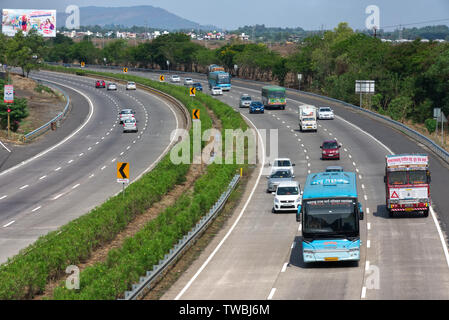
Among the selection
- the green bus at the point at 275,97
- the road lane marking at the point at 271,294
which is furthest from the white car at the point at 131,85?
the road lane marking at the point at 271,294

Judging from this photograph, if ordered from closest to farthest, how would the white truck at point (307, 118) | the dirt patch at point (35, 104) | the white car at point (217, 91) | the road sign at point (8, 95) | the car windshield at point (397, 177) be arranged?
1. the car windshield at point (397, 177)
2. the road sign at point (8, 95)
3. the white truck at point (307, 118)
4. the dirt patch at point (35, 104)
5. the white car at point (217, 91)

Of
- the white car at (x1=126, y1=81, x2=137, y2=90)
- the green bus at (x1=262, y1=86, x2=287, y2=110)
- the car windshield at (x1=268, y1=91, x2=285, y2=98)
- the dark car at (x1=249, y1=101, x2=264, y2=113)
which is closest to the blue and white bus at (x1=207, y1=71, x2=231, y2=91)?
the white car at (x1=126, y1=81, x2=137, y2=90)

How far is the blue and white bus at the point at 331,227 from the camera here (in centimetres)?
2803

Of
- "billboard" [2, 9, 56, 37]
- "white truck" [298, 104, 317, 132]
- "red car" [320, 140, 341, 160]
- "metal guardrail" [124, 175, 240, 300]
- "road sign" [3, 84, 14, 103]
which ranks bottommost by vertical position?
"metal guardrail" [124, 175, 240, 300]

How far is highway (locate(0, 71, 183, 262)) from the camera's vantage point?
136 feet

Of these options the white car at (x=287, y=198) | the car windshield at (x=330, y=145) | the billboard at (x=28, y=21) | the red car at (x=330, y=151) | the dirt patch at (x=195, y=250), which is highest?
the billboard at (x=28, y=21)

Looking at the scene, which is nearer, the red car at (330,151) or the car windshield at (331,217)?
the car windshield at (331,217)

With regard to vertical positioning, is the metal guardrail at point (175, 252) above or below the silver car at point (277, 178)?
below

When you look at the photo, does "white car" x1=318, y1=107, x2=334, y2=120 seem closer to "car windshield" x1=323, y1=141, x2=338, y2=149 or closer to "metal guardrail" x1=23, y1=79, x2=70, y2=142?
"car windshield" x1=323, y1=141, x2=338, y2=149

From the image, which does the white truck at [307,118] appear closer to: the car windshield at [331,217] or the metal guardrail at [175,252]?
the metal guardrail at [175,252]

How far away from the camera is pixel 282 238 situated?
35062 millimetres

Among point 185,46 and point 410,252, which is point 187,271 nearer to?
point 410,252

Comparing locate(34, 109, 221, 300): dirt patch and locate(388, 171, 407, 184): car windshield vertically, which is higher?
locate(388, 171, 407, 184): car windshield

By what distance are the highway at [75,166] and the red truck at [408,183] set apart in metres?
17.1
